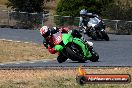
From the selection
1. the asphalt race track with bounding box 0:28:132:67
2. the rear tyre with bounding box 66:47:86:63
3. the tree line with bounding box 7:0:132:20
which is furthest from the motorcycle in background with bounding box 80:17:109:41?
the rear tyre with bounding box 66:47:86:63

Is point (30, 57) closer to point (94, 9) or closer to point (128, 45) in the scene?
point (128, 45)

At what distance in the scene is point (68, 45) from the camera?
18.4 meters

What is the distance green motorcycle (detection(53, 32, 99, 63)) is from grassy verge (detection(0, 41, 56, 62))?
13.9 ft

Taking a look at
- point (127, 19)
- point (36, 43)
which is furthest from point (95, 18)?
point (127, 19)

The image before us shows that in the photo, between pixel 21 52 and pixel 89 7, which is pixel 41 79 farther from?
pixel 89 7

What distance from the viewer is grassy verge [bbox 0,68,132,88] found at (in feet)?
35.8

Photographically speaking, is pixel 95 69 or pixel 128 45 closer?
pixel 95 69

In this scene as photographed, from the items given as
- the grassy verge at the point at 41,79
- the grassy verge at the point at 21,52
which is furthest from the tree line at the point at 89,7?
the grassy verge at the point at 41,79

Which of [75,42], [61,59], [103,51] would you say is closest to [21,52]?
[103,51]

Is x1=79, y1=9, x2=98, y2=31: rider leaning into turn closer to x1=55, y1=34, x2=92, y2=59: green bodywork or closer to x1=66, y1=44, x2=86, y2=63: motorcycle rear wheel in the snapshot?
x1=55, y1=34, x2=92, y2=59: green bodywork

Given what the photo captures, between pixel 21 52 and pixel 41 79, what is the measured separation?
1310 centimetres

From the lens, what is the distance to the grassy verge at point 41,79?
35.8 ft

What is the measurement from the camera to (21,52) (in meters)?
25.7

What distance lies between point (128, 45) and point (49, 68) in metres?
13.6
